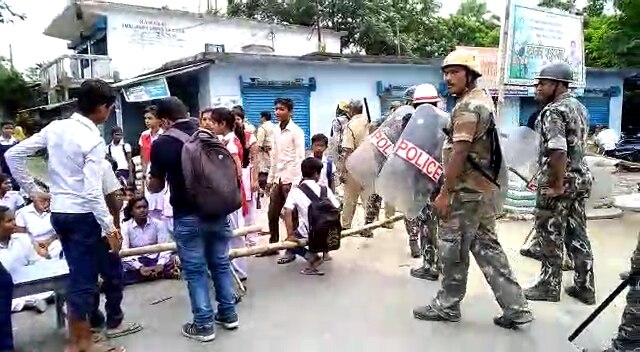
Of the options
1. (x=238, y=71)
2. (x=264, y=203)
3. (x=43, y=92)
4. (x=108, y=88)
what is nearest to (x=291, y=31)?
(x=238, y=71)

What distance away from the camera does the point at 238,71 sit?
14.0 m

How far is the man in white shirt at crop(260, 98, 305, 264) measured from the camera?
5832mm

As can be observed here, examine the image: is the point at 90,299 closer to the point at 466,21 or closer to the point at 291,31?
the point at 291,31

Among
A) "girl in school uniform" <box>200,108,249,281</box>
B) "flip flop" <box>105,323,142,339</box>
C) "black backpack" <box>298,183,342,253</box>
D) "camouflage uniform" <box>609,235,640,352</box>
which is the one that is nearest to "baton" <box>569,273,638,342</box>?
"camouflage uniform" <box>609,235,640,352</box>

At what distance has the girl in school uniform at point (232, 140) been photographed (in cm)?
424

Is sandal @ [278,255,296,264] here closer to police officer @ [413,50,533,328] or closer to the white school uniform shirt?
the white school uniform shirt

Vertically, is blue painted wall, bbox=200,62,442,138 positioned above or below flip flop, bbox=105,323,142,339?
above

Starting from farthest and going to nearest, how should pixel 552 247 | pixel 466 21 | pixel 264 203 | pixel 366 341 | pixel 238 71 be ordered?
pixel 466 21 < pixel 238 71 < pixel 264 203 < pixel 552 247 < pixel 366 341

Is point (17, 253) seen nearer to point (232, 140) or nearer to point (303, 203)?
point (232, 140)

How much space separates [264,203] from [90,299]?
6413 mm

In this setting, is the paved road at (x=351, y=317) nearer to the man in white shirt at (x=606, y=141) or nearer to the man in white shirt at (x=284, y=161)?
the man in white shirt at (x=284, y=161)

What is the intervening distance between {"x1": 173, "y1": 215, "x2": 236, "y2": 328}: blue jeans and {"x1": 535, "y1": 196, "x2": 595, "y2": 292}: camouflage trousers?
236cm

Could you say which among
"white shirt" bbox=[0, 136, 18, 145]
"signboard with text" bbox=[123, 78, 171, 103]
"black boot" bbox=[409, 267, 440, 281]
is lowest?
"black boot" bbox=[409, 267, 440, 281]

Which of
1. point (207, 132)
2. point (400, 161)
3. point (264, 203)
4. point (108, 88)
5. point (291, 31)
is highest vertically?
point (291, 31)
